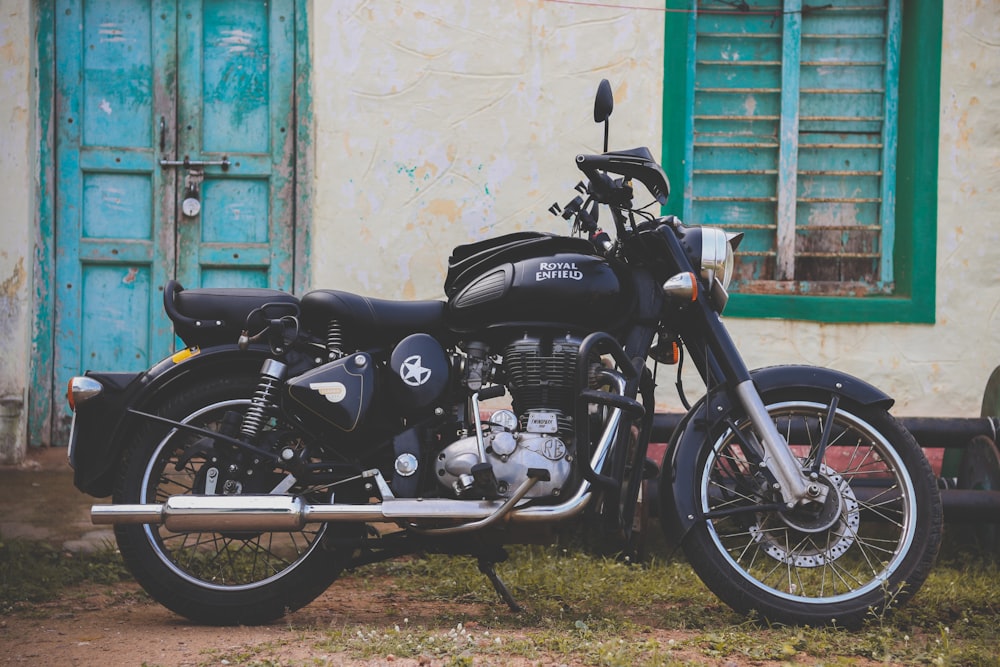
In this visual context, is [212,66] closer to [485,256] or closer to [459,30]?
[459,30]

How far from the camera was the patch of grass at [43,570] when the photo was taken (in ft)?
13.7

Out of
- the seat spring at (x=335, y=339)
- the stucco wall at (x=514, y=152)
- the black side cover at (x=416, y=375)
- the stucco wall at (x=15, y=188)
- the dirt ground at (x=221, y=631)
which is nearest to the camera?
the dirt ground at (x=221, y=631)

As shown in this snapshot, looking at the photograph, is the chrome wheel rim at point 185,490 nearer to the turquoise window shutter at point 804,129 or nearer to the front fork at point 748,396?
the front fork at point 748,396

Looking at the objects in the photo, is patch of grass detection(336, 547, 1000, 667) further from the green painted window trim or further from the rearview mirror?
the rearview mirror

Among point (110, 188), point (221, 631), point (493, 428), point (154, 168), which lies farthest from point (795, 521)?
point (110, 188)

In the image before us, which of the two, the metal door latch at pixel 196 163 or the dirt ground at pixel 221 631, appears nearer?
the dirt ground at pixel 221 631

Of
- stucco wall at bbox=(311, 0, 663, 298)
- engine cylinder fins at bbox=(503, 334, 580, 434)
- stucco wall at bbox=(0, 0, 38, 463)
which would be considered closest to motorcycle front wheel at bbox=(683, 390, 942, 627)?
engine cylinder fins at bbox=(503, 334, 580, 434)

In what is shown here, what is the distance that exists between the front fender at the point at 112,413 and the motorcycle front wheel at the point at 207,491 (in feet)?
0.17

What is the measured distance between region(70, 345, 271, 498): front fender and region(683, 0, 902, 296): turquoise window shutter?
3.10 metres

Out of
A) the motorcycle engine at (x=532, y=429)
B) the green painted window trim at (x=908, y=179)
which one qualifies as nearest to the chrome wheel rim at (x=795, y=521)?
the motorcycle engine at (x=532, y=429)

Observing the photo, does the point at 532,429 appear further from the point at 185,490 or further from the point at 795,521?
the point at 185,490

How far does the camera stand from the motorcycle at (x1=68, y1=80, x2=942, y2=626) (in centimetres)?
347

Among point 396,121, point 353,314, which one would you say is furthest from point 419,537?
point 396,121

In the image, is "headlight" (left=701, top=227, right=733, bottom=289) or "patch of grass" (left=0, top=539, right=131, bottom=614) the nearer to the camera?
"headlight" (left=701, top=227, right=733, bottom=289)
